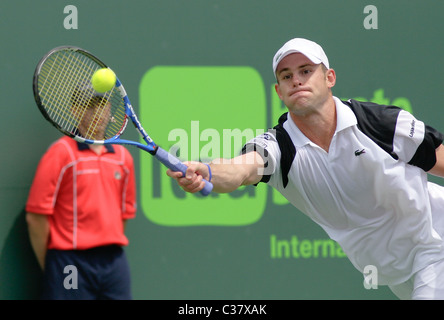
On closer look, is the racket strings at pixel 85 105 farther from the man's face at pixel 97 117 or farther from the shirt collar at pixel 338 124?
the shirt collar at pixel 338 124

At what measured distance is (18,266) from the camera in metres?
4.58

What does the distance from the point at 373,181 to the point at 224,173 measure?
71cm

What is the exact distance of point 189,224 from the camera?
16.3ft

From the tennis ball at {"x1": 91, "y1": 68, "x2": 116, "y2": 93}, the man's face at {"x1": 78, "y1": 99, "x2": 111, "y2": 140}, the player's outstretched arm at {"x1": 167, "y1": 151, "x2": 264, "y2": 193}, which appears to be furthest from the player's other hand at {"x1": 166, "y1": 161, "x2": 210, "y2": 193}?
the man's face at {"x1": 78, "y1": 99, "x2": 111, "y2": 140}

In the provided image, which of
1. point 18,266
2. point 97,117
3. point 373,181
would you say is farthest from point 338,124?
point 18,266

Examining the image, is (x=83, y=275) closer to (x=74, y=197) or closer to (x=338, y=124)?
(x=74, y=197)

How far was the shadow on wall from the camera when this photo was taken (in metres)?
4.55

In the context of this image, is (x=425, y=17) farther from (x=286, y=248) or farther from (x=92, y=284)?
(x=92, y=284)

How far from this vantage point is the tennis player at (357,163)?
349 cm

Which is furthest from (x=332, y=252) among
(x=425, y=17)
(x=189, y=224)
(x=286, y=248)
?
(x=425, y=17)

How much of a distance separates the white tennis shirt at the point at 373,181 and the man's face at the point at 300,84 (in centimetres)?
12

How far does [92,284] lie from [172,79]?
1.33m

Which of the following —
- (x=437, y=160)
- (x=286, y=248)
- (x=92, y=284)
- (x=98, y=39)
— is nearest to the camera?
(x=437, y=160)

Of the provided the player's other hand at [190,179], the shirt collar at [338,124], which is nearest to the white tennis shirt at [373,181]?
the shirt collar at [338,124]
